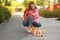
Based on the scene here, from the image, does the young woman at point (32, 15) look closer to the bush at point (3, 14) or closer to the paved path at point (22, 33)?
the paved path at point (22, 33)

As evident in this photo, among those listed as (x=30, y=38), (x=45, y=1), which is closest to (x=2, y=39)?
(x=30, y=38)

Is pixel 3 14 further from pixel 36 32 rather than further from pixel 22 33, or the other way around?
pixel 36 32

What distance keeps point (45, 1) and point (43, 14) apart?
576 inches

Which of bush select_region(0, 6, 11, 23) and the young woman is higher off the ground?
the young woman

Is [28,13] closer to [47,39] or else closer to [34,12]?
[34,12]

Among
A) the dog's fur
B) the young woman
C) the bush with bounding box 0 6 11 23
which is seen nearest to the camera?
the dog's fur

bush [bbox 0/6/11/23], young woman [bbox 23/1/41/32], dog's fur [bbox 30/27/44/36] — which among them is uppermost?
young woman [bbox 23/1/41/32]

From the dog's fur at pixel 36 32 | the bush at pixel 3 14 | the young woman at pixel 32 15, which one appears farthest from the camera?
the bush at pixel 3 14

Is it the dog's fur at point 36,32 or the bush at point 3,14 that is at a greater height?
the dog's fur at point 36,32

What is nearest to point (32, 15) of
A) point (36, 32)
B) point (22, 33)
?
point (22, 33)

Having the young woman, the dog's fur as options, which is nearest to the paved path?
the dog's fur

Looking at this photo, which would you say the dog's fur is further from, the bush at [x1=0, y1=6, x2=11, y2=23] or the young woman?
the bush at [x1=0, y1=6, x2=11, y2=23]

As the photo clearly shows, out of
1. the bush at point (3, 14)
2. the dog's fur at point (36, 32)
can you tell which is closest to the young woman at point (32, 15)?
the dog's fur at point (36, 32)

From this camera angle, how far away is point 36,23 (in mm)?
11156
